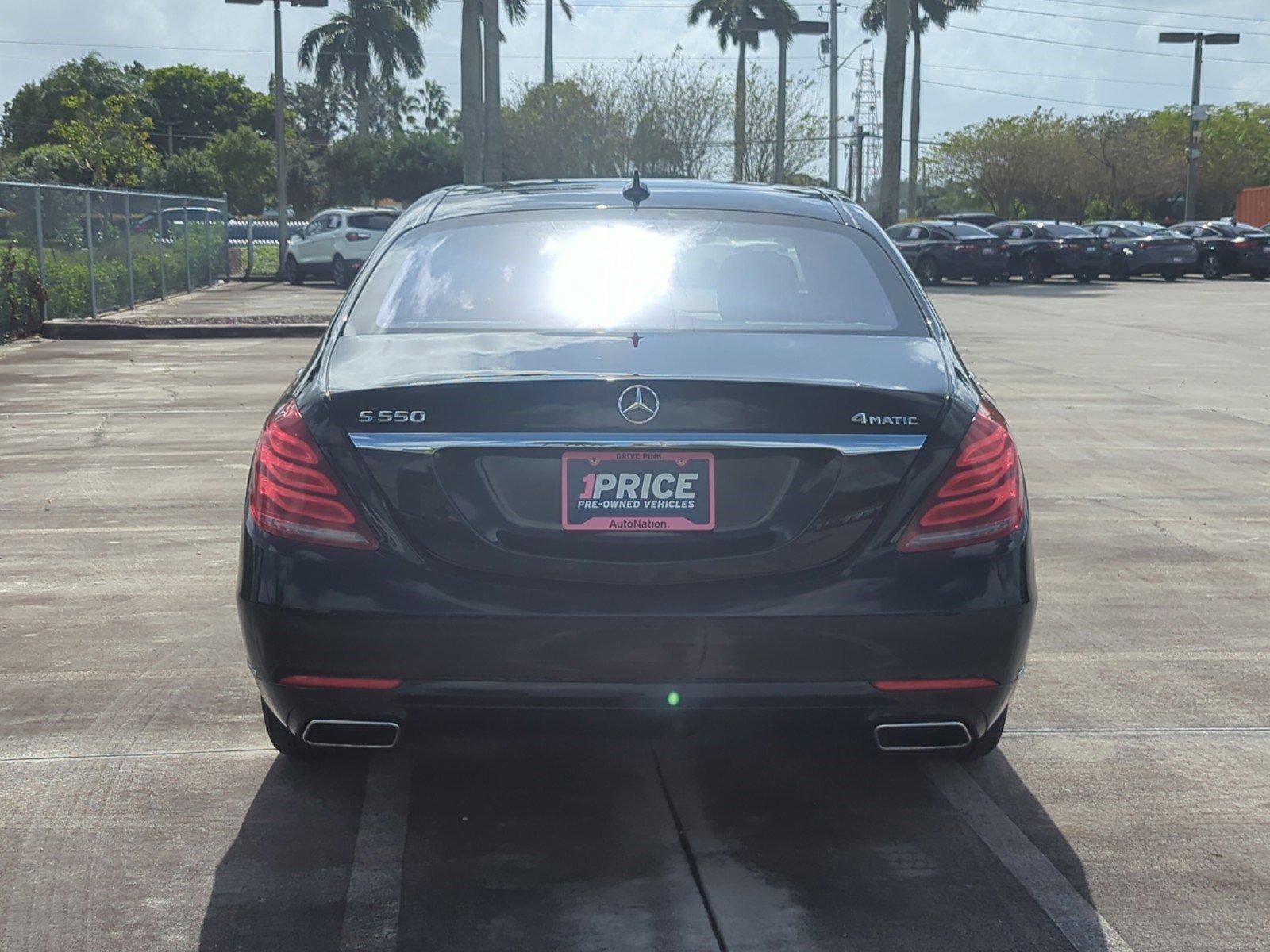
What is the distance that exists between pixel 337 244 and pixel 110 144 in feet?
108

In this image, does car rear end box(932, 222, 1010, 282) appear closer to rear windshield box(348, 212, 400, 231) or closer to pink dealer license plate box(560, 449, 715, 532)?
rear windshield box(348, 212, 400, 231)

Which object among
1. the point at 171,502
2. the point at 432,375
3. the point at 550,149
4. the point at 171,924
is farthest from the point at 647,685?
the point at 550,149

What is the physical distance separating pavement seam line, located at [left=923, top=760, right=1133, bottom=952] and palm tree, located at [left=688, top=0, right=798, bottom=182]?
5098 centimetres

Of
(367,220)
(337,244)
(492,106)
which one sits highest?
(492,106)

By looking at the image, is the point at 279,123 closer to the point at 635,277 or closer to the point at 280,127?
the point at 280,127

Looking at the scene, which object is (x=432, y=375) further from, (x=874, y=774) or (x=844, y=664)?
(x=874, y=774)

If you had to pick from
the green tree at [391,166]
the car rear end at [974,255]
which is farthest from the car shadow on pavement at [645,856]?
the green tree at [391,166]

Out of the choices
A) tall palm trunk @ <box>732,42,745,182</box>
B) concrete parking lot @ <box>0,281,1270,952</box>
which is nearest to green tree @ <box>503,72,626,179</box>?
tall palm trunk @ <box>732,42,745,182</box>

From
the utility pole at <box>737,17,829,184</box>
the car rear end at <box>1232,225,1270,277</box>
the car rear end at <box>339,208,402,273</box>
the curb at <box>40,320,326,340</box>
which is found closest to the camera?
the curb at <box>40,320,326,340</box>

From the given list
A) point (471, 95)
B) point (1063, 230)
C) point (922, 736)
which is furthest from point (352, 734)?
point (1063, 230)

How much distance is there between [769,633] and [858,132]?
8590 cm

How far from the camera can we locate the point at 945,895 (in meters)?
3.57

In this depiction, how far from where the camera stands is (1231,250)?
39500 millimetres

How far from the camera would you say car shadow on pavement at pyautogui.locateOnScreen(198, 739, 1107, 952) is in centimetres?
339
